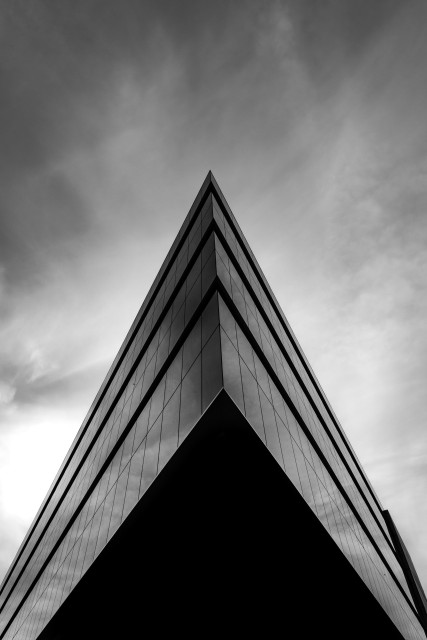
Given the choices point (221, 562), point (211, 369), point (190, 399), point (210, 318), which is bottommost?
point (221, 562)

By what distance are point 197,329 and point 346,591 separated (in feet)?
34.7

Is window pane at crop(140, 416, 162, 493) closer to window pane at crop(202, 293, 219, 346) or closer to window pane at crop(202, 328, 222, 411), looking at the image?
window pane at crop(202, 328, 222, 411)

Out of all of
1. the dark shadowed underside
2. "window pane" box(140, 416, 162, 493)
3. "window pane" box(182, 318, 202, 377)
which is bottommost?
the dark shadowed underside

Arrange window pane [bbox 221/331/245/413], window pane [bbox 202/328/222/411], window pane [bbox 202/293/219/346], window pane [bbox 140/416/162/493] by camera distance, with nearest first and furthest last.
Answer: window pane [bbox 202/328/222/411] < window pane [bbox 221/331/245/413] < window pane [bbox 140/416/162/493] < window pane [bbox 202/293/219/346]

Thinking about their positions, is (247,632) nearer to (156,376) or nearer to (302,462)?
(302,462)

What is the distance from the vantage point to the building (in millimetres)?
9539

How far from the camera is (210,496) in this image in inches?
403

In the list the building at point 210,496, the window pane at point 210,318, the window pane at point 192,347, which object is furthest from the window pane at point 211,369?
the window pane at point 192,347

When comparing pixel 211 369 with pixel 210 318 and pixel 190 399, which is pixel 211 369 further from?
pixel 210 318

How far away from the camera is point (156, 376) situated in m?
13.2

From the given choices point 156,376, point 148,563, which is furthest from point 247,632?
point 156,376

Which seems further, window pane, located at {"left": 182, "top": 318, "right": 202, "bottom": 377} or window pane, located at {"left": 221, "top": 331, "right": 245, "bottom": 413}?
window pane, located at {"left": 182, "top": 318, "right": 202, "bottom": 377}

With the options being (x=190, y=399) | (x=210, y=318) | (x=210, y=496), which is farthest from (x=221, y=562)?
(x=210, y=318)

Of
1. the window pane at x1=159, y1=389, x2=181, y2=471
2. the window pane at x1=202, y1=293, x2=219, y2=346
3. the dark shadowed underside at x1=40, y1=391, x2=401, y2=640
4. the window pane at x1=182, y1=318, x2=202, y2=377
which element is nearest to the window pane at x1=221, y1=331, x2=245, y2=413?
the dark shadowed underside at x1=40, y1=391, x2=401, y2=640
